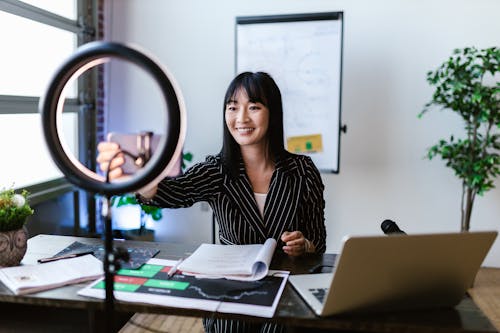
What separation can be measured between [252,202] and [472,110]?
6.39 feet

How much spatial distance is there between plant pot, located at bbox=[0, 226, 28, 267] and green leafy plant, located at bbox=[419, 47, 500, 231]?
8.40 feet

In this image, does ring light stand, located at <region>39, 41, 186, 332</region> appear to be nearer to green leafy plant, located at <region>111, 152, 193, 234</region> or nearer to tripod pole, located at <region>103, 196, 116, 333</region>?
tripod pole, located at <region>103, 196, 116, 333</region>

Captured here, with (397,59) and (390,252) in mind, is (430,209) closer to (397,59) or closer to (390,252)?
(397,59)

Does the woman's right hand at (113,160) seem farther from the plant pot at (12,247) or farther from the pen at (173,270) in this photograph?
the plant pot at (12,247)

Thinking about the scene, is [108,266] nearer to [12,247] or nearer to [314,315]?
[314,315]

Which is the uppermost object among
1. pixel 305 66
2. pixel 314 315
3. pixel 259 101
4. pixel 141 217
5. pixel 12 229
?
pixel 305 66

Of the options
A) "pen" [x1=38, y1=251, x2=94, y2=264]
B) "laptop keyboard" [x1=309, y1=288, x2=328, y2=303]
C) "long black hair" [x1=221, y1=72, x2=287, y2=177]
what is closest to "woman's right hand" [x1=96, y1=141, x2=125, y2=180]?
"laptop keyboard" [x1=309, y1=288, x2=328, y2=303]

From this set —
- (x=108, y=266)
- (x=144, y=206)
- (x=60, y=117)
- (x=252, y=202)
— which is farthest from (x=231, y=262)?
(x=144, y=206)

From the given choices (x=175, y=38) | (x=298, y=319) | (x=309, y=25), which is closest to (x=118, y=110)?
(x=175, y=38)

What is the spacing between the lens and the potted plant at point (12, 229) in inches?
48.3

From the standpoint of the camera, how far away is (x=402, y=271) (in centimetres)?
90

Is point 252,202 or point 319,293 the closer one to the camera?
point 319,293

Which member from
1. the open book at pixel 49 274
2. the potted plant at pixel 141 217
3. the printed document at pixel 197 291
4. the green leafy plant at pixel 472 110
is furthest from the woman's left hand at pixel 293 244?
the potted plant at pixel 141 217

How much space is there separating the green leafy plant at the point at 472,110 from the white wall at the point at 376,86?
0.26 m
